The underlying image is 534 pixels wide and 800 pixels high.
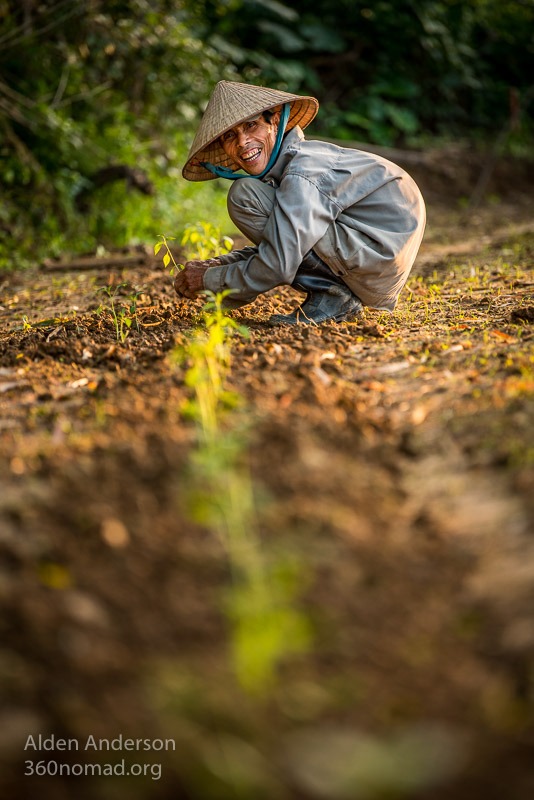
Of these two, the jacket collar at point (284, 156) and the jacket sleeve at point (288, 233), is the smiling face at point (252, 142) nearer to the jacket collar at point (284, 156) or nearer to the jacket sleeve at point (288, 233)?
the jacket collar at point (284, 156)

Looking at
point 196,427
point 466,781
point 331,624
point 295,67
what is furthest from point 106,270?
point 295,67

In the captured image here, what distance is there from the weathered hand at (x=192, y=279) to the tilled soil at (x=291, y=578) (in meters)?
0.72

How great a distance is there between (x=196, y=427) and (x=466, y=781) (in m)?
1.23

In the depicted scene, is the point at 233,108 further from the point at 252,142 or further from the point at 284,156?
the point at 284,156

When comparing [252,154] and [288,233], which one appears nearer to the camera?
[288,233]

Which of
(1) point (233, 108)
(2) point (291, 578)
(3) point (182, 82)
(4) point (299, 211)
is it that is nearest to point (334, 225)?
(4) point (299, 211)

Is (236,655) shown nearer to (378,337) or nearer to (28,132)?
(378,337)

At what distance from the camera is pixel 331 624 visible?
1.56 metres

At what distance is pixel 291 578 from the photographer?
165 cm

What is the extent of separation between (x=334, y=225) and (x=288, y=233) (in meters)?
0.29

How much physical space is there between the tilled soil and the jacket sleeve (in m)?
0.52

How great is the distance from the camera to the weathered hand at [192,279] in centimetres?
354

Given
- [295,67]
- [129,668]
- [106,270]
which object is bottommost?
[129,668]

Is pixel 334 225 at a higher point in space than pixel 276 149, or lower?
lower
